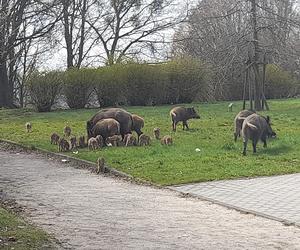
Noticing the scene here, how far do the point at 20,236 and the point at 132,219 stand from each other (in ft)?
6.77

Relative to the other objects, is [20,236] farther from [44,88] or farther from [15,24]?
[44,88]

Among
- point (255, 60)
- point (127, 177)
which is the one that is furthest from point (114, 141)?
point (255, 60)

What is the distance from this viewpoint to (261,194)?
11.0 metres

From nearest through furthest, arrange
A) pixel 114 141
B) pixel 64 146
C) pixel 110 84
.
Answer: pixel 64 146, pixel 114 141, pixel 110 84

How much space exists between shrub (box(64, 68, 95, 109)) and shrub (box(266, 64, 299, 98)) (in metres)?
15.9

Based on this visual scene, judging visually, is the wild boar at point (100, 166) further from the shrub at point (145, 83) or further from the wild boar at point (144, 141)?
the shrub at point (145, 83)

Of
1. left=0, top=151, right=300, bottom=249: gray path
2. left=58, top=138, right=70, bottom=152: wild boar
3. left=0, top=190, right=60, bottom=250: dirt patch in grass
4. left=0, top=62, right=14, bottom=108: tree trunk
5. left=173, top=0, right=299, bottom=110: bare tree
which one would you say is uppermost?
left=173, top=0, right=299, bottom=110: bare tree

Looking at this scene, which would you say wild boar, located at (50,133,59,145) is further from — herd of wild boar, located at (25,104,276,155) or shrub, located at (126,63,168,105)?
shrub, located at (126,63,168,105)

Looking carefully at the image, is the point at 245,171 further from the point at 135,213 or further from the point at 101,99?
the point at 101,99

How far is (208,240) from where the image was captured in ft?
25.8

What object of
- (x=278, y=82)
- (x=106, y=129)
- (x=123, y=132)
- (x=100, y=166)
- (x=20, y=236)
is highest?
(x=278, y=82)

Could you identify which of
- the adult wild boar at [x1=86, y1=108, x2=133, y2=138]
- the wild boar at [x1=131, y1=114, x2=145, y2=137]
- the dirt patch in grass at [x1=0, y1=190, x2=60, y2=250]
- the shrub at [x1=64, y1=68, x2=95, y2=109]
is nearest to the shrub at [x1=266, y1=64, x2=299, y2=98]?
the shrub at [x1=64, y1=68, x2=95, y2=109]

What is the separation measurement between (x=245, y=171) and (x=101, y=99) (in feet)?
80.8

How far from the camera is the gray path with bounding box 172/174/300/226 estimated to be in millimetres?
9635
